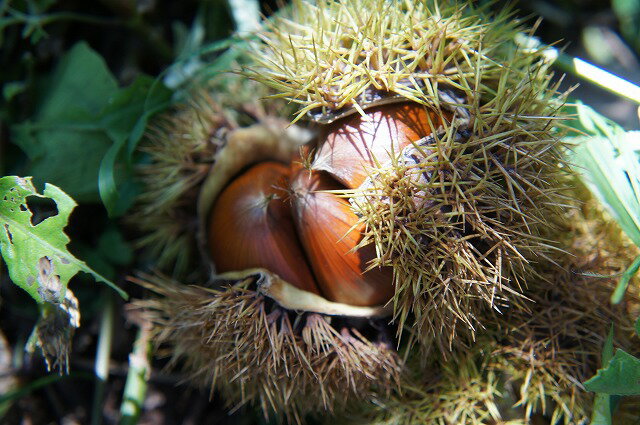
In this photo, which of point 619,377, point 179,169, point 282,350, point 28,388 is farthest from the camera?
point 28,388

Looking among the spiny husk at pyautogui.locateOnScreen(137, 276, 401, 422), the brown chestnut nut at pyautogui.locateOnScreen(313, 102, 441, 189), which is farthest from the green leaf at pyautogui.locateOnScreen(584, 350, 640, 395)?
the brown chestnut nut at pyautogui.locateOnScreen(313, 102, 441, 189)

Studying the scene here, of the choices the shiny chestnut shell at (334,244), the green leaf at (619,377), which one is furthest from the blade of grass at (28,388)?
the green leaf at (619,377)

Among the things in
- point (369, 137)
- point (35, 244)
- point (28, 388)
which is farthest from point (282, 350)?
point (28, 388)

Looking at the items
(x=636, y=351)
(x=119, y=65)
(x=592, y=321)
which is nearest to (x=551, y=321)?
(x=592, y=321)

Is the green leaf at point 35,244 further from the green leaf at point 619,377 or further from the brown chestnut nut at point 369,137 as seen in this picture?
the green leaf at point 619,377

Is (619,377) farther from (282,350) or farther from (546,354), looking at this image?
(282,350)

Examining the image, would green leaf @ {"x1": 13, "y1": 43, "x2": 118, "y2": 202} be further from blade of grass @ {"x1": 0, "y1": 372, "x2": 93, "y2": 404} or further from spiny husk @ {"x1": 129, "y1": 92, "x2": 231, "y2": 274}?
blade of grass @ {"x1": 0, "y1": 372, "x2": 93, "y2": 404}

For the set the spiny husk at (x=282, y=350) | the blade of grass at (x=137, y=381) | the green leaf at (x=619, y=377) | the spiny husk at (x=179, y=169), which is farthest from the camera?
the blade of grass at (x=137, y=381)
